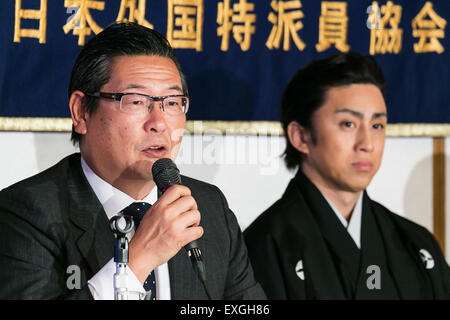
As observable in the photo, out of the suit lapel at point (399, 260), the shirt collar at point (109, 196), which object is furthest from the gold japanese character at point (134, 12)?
the suit lapel at point (399, 260)

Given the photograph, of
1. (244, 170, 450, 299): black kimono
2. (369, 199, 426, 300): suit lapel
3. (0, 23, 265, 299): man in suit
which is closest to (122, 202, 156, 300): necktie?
(0, 23, 265, 299): man in suit

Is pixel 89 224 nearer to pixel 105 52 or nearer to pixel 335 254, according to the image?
pixel 105 52

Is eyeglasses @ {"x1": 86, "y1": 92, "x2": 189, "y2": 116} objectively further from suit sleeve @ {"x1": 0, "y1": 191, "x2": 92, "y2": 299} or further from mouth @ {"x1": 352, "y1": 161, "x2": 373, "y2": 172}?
mouth @ {"x1": 352, "y1": 161, "x2": 373, "y2": 172}

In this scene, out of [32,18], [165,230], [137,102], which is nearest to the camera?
[165,230]

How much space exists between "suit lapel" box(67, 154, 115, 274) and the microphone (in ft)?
0.93

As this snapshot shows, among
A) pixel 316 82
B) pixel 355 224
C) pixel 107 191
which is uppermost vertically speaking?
pixel 316 82

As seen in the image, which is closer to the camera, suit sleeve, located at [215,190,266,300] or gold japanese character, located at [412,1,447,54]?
suit sleeve, located at [215,190,266,300]

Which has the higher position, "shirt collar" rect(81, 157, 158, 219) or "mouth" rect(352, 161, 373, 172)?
"mouth" rect(352, 161, 373, 172)

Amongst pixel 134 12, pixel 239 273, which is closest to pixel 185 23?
pixel 134 12

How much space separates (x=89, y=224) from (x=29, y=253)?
159 mm

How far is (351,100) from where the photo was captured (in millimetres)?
1986

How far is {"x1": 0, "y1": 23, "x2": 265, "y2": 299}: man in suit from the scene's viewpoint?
1.52 meters
